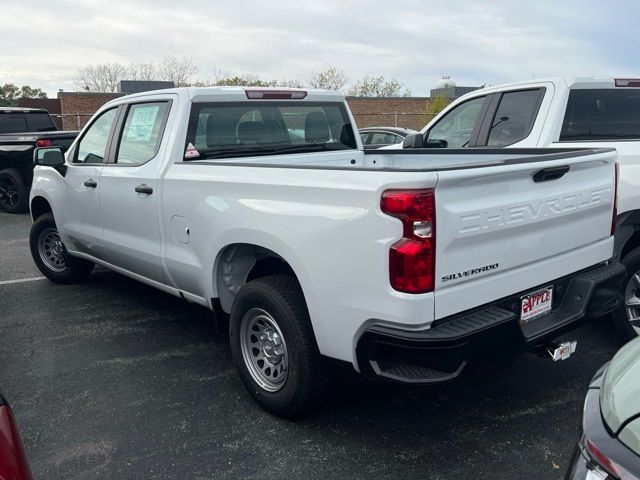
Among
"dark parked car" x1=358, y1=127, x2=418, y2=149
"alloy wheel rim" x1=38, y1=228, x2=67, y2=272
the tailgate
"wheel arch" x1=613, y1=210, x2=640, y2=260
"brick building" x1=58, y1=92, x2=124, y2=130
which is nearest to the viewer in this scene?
the tailgate

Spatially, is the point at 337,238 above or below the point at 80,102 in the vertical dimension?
below

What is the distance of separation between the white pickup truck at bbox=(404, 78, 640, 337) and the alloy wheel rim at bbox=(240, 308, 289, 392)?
2.58 metres

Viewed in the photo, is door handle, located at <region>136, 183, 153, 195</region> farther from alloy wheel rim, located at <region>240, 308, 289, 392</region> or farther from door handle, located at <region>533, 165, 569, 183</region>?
door handle, located at <region>533, 165, 569, 183</region>

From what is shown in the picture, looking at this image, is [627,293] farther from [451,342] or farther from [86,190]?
[86,190]

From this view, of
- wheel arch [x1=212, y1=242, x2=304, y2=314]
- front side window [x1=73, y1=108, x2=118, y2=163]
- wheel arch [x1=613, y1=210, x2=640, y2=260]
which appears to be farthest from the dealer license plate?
front side window [x1=73, y1=108, x2=118, y2=163]

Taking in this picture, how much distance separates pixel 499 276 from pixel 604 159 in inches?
47.1

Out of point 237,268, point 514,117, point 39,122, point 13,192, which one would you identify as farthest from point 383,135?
point 237,268

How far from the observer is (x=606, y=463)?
1.52m

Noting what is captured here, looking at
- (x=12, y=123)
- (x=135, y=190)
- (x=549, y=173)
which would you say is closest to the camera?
(x=549, y=173)

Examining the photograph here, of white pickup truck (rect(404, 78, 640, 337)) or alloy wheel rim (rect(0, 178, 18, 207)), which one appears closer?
white pickup truck (rect(404, 78, 640, 337))

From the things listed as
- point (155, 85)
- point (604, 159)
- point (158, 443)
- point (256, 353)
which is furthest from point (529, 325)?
point (155, 85)

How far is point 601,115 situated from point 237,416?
3920 millimetres

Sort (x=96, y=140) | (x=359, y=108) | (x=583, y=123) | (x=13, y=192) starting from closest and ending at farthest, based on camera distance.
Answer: (x=583, y=123), (x=96, y=140), (x=13, y=192), (x=359, y=108)

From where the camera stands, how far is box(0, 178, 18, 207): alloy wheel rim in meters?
11.3
